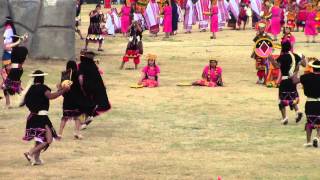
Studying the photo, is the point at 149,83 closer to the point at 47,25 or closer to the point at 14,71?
the point at 14,71

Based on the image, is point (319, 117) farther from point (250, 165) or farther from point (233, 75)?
point (233, 75)

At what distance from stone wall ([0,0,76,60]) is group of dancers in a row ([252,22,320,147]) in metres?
Answer: 6.98

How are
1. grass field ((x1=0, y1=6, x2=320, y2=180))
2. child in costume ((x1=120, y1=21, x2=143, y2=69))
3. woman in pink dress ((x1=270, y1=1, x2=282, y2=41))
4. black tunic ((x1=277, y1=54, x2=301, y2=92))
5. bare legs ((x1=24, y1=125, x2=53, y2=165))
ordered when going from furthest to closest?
woman in pink dress ((x1=270, y1=1, x2=282, y2=41))
child in costume ((x1=120, y1=21, x2=143, y2=69))
black tunic ((x1=277, y1=54, x2=301, y2=92))
bare legs ((x1=24, y1=125, x2=53, y2=165))
grass field ((x1=0, y1=6, x2=320, y2=180))

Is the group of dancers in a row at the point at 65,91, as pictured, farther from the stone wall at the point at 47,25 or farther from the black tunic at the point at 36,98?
the stone wall at the point at 47,25

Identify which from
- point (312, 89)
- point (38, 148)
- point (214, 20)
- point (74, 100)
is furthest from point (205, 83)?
point (214, 20)

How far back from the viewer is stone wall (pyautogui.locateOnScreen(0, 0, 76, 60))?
25.8m

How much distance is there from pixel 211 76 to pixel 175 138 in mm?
7377

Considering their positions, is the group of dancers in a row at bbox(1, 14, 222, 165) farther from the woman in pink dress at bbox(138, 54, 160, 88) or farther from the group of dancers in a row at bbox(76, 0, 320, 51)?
the group of dancers in a row at bbox(76, 0, 320, 51)

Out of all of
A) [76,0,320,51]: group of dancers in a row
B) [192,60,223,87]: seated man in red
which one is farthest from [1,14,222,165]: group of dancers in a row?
[76,0,320,51]: group of dancers in a row

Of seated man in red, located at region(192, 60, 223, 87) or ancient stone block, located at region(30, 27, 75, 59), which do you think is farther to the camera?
ancient stone block, located at region(30, 27, 75, 59)

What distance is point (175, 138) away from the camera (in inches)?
569

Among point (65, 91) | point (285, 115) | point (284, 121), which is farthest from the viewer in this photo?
point (285, 115)

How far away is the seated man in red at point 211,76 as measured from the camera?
70.5 ft

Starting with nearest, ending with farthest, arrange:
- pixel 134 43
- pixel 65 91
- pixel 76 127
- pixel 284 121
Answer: pixel 65 91, pixel 76 127, pixel 284 121, pixel 134 43
